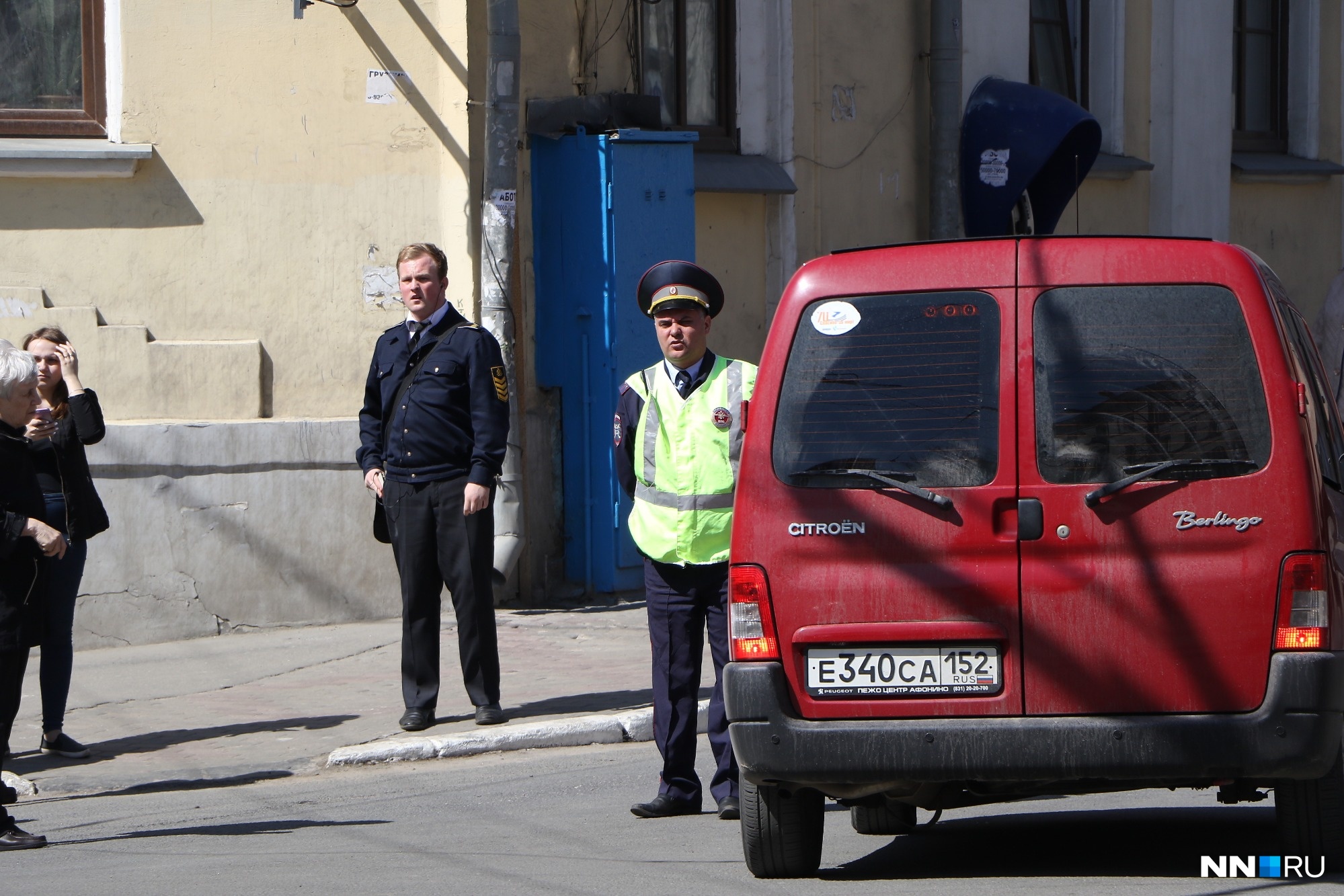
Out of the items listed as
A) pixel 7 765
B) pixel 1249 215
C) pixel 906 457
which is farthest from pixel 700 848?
pixel 1249 215

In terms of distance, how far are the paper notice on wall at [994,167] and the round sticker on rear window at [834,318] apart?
9.15 m

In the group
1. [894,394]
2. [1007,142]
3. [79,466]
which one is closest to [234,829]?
[79,466]

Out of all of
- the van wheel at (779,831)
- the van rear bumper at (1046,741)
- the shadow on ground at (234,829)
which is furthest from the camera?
the shadow on ground at (234,829)

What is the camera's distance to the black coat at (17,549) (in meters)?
6.12

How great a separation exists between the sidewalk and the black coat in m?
1.18

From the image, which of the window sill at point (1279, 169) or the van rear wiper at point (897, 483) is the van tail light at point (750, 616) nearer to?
the van rear wiper at point (897, 483)

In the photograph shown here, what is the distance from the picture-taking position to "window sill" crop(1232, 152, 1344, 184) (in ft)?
55.5

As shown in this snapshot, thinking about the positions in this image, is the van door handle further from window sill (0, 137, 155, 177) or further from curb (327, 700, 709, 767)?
window sill (0, 137, 155, 177)

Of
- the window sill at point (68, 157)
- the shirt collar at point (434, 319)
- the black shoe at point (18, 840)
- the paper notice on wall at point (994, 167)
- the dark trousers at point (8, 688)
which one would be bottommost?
the black shoe at point (18, 840)

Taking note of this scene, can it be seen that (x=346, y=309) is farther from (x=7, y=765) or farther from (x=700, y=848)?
(x=700, y=848)

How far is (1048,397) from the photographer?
4.80 meters

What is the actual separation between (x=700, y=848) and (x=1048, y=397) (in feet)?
6.17

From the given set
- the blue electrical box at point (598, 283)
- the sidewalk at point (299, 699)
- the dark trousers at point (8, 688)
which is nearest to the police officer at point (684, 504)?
the sidewalk at point (299, 699)

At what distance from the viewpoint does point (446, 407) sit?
309 inches
